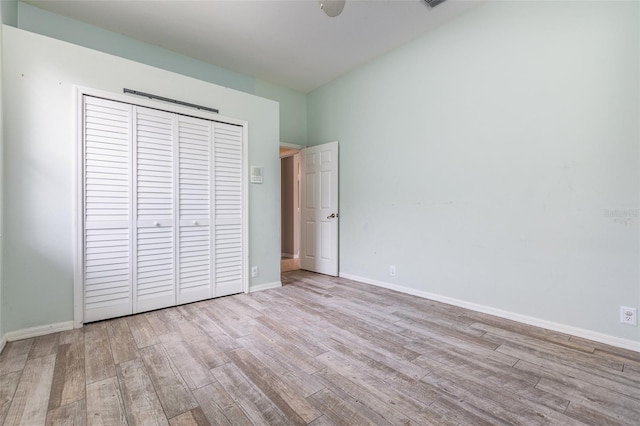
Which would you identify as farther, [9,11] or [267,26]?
[267,26]

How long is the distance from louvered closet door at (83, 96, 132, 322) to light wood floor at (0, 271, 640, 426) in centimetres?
25

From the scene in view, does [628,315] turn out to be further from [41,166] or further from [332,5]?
[41,166]

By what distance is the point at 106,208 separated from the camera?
8.39 feet

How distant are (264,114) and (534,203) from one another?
3051 millimetres

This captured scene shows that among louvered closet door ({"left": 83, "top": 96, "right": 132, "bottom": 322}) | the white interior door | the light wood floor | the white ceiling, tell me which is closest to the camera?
the light wood floor

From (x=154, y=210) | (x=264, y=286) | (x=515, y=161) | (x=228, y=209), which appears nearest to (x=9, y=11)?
(x=154, y=210)

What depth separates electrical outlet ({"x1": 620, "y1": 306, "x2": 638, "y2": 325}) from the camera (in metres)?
2.08

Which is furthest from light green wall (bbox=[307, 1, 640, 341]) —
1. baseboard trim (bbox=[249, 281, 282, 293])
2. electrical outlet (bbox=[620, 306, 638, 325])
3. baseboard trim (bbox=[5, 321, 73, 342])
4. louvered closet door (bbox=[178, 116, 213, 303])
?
baseboard trim (bbox=[5, 321, 73, 342])

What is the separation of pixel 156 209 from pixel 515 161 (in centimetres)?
347

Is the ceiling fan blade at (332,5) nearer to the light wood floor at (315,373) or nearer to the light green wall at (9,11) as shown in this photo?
the light wood floor at (315,373)

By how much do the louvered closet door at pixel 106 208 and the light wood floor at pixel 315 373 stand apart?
25 centimetres

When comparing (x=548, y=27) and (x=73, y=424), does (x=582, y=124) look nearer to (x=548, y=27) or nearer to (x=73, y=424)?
(x=548, y=27)

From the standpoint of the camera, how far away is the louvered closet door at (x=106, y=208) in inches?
97.3

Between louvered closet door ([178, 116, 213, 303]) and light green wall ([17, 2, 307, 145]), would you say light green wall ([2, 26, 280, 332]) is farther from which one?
light green wall ([17, 2, 307, 145])
